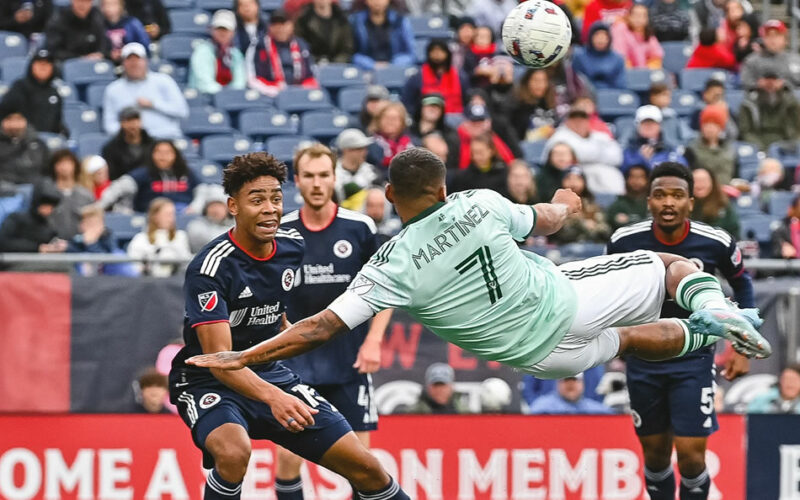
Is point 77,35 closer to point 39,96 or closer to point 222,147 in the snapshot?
point 39,96

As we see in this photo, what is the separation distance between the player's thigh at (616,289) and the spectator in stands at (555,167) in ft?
22.3

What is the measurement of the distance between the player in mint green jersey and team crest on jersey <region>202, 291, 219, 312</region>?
2.23 ft

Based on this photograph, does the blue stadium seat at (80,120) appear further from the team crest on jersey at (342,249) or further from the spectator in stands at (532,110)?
the team crest on jersey at (342,249)

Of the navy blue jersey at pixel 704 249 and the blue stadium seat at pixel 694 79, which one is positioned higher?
the blue stadium seat at pixel 694 79

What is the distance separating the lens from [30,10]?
16797mm

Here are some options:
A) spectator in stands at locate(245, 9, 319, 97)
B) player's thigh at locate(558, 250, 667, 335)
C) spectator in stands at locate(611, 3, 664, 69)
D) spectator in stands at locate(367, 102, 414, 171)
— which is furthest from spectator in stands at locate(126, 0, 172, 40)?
player's thigh at locate(558, 250, 667, 335)

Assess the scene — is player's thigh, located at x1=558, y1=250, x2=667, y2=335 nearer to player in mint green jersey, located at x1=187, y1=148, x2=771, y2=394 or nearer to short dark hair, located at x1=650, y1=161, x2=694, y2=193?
player in mint green jersey, located at x1=187, y1=148, x2=771, y2=394

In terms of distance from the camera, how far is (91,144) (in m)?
15.2

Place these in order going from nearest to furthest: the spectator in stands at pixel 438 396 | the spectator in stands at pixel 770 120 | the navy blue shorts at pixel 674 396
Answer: the navy blue shorts at pixel 674 396, the spectator in stands at pixel 438 396, the spectator in stands at pixel 770 120

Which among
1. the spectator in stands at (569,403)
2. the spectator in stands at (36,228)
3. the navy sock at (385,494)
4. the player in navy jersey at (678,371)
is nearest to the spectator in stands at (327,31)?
the spectator in stands at (36,228)

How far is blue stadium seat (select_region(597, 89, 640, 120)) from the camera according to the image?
1744cm

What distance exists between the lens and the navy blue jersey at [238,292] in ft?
26.4

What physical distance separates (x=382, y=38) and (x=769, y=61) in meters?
4.73

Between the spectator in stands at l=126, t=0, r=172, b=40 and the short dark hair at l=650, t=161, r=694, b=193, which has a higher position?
the spectator in stands at l=126, t=0, r=172, b=40
